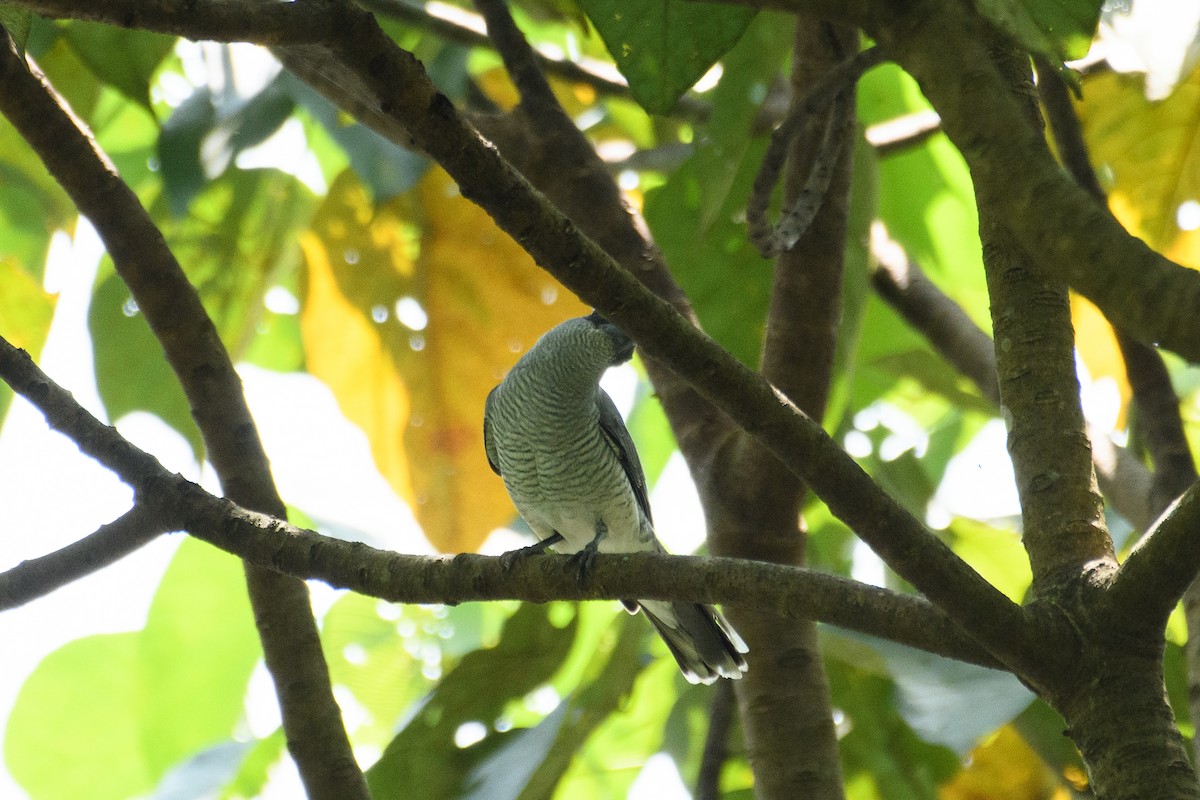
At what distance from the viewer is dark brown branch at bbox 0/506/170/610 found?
170cm

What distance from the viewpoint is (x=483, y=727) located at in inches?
105

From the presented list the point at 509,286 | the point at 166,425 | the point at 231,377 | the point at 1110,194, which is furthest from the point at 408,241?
the point at 1110,194

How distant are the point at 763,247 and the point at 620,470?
1226 mm

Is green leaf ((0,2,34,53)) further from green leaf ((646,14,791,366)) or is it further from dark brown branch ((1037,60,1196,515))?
dark brown branch ((1037,60,1196,515))

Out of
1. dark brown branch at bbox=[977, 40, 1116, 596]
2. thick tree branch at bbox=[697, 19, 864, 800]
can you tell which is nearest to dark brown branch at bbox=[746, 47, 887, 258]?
thick tree branch at bbox=[697, 19, 864, 800]

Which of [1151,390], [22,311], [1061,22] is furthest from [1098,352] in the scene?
[22,311]

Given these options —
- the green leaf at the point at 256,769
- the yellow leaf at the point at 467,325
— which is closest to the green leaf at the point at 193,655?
the green leaf at the point at 256,769

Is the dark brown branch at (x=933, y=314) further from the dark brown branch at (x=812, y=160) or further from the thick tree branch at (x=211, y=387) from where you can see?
the thick tree branch at (x=211, y=387)

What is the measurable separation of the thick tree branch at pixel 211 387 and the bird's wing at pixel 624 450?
112 centimetres

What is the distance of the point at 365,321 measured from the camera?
10.8 feet

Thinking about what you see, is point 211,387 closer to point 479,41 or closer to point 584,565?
point 584,565

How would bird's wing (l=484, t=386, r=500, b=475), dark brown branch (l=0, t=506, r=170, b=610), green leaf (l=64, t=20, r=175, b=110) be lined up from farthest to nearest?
bird's wing (l=484, t=386, r=500, b=475), green leaf (l=64, t=20, r=175, b=110), dark brown branch (l=0, t=506, r=170, b=610)

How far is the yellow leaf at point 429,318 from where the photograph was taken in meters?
3.27

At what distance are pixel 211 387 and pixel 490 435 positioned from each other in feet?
3.68
